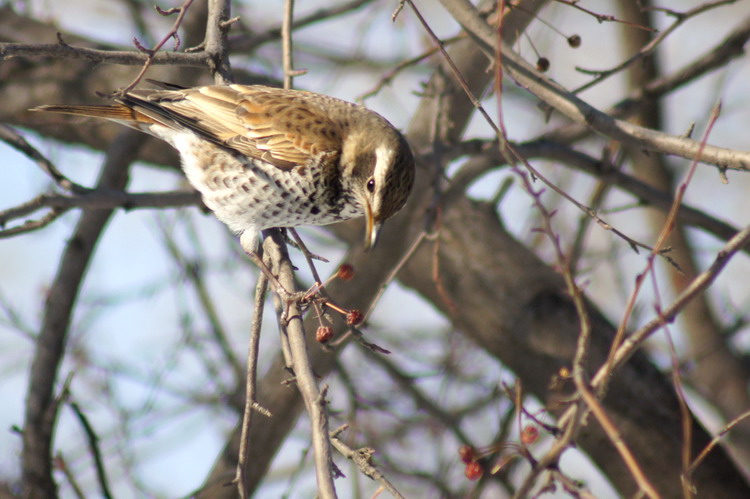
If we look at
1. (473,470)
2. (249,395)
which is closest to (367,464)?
(249,395)

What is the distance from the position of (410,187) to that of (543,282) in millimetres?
1857

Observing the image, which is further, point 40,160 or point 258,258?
point 40,160

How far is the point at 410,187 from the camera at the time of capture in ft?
13.9

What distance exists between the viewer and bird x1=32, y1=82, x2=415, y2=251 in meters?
4.27

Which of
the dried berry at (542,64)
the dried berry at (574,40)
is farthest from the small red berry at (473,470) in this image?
the dried berry at (574,40)

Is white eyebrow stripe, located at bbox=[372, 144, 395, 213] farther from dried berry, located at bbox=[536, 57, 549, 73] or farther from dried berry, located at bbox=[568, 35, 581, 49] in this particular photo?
dried berry, located at bbox=[568, 35, 581, 49]

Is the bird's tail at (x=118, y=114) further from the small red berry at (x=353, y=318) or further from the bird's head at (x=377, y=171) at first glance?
the small red berry at (x=353, y=318)

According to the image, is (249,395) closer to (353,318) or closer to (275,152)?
(353,318)

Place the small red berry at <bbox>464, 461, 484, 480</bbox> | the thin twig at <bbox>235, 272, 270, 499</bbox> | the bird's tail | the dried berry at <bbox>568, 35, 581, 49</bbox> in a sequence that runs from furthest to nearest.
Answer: the bird's tail, the dried berry at <bbox>568, 35, 581, 49</bbox>, the small red berry at <bbox>464, 461, 484, 480</bbox>, the thin twig at <bbox>235, 272, 270, 499</bbox>

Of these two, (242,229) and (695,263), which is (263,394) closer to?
(242,229)

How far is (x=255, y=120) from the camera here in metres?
4.50

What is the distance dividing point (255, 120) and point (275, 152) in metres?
0.25

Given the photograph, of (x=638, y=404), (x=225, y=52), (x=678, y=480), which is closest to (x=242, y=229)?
(x=225, y=52)

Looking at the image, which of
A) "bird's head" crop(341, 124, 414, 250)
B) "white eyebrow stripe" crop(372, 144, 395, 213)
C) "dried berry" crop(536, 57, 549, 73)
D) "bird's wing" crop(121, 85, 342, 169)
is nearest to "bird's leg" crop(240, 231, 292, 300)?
"bird's wing" crop(121, 85, 342, 169)
